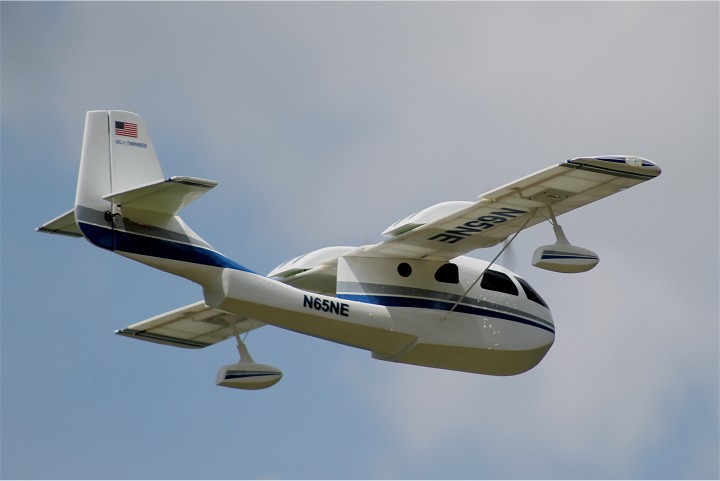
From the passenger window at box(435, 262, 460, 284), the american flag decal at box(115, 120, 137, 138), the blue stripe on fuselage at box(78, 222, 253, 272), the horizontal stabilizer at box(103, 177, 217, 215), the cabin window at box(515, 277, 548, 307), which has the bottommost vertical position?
the cabin window at box(515, 277, 548, 307)

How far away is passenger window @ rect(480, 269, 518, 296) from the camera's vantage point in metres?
37.4

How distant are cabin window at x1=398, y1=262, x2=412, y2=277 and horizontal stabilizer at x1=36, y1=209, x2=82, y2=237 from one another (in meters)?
6.88

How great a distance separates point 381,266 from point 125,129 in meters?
6.43

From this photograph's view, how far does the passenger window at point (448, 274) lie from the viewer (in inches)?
1449

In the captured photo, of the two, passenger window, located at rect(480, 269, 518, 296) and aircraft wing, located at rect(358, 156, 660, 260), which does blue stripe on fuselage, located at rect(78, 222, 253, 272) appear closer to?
aircraft wing, located at rect(358, 156, 660, 260)

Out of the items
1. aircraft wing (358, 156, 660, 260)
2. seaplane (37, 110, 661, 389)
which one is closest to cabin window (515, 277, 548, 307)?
seaplane (37, 110, 661, 389)

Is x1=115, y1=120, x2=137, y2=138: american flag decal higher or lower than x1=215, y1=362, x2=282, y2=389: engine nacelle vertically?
higher

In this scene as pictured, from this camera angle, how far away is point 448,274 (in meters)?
36.9

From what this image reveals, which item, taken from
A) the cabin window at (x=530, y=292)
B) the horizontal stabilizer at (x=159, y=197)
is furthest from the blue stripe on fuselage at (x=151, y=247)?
the cabin window at (x=530, y=292)

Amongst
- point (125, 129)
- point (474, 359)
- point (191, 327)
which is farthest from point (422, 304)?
point (125, 129)

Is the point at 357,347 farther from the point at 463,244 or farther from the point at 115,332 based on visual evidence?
the point at 115,332

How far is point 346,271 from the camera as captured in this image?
120ft

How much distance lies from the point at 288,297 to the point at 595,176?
6658mm

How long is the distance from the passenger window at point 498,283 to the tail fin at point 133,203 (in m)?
6.21
